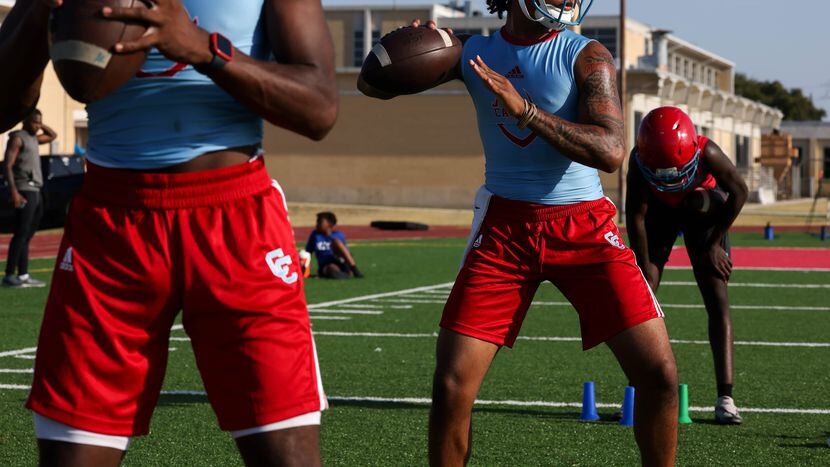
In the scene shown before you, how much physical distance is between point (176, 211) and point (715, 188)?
16.1 ft

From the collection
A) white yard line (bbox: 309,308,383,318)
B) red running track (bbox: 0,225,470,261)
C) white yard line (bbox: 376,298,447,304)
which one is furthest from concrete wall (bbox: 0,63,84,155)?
white yard line (bbox: 309,308,383,318)

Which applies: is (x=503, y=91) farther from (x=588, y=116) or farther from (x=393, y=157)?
(x=393, y=157)

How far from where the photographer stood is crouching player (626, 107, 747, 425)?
23.5ft

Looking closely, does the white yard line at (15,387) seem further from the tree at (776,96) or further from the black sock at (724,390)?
the tree at (776,96)

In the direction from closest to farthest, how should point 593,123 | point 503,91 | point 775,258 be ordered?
point 503,91 → point 593,123 → point 775,258

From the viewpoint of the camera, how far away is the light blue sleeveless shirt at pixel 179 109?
330 cm

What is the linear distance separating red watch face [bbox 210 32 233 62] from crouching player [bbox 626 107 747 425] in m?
4.32

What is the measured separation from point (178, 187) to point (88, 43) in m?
0.52

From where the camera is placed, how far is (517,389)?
27.8 feet

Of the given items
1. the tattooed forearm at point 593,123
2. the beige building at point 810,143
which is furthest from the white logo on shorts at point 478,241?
the beige building at point 810,143

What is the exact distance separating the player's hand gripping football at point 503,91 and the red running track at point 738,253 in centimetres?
1618

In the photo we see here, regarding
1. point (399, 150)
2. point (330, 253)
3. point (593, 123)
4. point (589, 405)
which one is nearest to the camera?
point (593, 123)

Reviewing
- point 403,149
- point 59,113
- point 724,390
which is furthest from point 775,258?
point 403,149

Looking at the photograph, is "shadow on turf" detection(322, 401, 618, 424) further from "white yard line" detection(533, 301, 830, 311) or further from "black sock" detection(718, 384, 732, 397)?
"white yard line" detection(533, 301, 830, 311)
